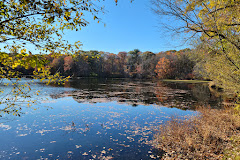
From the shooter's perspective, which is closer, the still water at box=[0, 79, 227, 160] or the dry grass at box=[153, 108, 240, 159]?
the dry grass at box=[153, 108, 240, 159]

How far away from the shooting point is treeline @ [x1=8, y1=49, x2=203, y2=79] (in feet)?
232

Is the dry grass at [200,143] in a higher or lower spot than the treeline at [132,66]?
lower

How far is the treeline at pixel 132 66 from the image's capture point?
70.8 metres

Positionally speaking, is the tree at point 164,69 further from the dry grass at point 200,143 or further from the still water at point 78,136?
the dry grass at point 200,143

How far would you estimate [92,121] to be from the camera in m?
10.6

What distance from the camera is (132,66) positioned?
87.3m

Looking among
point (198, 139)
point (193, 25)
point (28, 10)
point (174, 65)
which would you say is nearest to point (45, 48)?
point (28, 10)

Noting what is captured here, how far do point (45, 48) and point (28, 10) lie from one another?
0.90 metres

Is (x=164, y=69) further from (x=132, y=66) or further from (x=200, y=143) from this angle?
(x=200, y=143)

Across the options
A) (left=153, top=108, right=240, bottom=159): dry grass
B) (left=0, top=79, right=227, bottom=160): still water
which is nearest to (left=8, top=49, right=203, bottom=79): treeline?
(left=0, top=79, right=227, bottom=160): still water

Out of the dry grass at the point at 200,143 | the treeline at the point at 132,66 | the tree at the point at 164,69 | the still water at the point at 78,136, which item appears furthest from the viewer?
the tree at the point at 164,69

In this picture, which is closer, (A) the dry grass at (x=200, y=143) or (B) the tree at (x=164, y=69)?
(A) the dry grass at (x=200, y=143)

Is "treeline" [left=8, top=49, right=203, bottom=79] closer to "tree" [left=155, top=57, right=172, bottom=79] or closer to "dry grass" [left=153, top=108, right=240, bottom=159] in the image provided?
"tree" [left=155, top=57, right=172, bottom=79]

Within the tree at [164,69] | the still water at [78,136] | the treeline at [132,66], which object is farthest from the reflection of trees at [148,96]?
the tree at [164,69]
